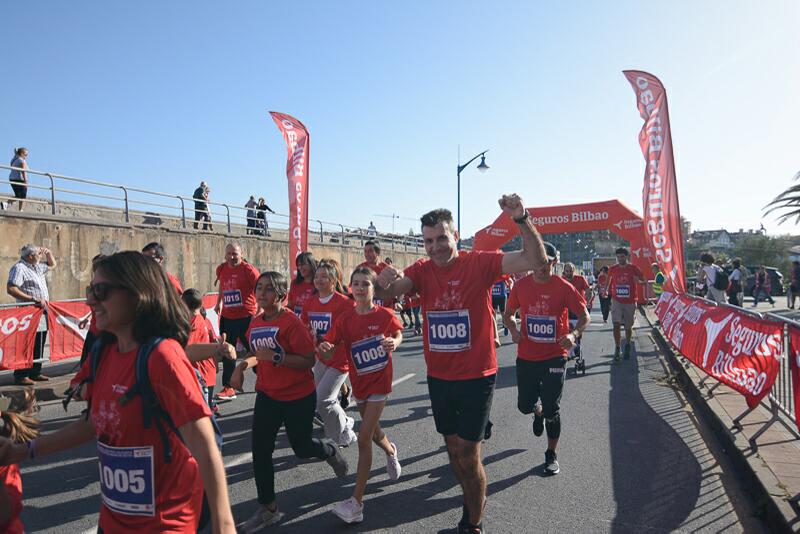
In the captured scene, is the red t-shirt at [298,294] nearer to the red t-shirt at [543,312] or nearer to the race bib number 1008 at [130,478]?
the red t-shirt at [543,312]

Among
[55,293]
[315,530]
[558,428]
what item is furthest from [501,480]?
[55,293]

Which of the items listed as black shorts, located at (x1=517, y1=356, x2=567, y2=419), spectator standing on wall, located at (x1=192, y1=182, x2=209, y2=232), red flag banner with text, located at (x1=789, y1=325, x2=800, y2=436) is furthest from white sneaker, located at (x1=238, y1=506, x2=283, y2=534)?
spectator standing on wall, located at (x1=192, y1=182, x2=209, y2=232)

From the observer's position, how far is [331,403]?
4980 millimetres

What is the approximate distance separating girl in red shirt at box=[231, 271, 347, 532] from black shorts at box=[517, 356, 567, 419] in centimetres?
212

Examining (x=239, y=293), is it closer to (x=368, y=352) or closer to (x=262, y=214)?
(x=368, y=352)

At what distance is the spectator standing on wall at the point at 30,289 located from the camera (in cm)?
823

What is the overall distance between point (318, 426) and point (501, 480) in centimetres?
240

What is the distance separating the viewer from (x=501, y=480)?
4641 mm

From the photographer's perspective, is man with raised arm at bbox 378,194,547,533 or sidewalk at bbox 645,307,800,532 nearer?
man with raised arm at bbox 378,194,547,533

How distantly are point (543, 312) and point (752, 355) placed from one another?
2.02 metres

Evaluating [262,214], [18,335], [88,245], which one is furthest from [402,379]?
[262,214]

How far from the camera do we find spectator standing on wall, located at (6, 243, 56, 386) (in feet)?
27.0

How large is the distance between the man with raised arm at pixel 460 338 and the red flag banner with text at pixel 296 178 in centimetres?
926

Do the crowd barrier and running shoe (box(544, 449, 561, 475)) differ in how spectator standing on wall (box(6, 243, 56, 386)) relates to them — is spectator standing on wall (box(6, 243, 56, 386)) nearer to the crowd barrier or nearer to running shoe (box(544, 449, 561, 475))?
running shoe (box(544, 449, 561, 475))
